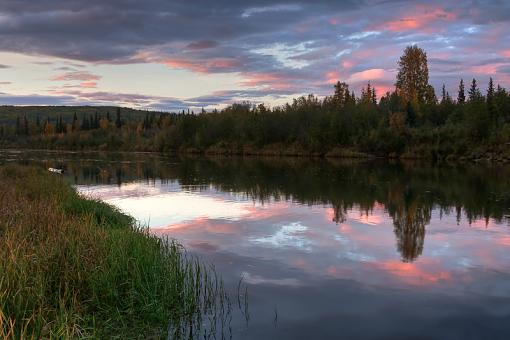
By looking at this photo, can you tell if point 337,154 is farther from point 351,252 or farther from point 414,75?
point 351,252

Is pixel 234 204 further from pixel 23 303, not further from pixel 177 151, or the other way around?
pixel 177 151

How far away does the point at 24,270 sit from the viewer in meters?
8.09

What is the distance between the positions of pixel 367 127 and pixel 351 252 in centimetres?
7424

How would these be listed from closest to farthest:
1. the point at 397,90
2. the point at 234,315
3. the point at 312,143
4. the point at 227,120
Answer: the point at 234,315, the point at 312,143, the point at 397,90, the point at 227,120

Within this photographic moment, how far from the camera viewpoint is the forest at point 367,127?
75.1 m

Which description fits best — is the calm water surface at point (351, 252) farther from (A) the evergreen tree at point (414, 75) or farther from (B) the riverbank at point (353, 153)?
(A) the evergreen tree at point (414, 75)

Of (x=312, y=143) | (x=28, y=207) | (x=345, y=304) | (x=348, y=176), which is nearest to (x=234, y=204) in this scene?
(x=28, y=207)

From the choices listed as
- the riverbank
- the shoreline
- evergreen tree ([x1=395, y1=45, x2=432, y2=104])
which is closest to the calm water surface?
the shoreline

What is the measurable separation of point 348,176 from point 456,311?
121ft

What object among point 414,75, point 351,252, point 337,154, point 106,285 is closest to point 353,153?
point 337,154

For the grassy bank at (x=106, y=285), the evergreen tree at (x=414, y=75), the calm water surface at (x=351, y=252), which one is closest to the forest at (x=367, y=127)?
the evergreen tree at (x=414, y=75)

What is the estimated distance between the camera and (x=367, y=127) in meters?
88.5

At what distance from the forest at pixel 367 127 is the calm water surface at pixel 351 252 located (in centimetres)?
4121

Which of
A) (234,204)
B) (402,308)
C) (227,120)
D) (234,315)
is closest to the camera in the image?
(234,315)
